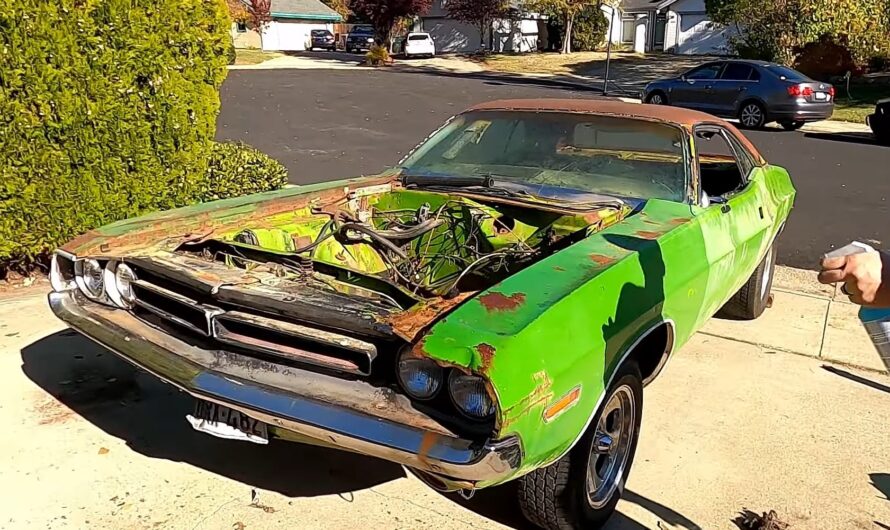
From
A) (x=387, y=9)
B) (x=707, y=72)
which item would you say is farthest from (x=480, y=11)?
(x=707, y=72)

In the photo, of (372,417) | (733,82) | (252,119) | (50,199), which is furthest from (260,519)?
(733,82)

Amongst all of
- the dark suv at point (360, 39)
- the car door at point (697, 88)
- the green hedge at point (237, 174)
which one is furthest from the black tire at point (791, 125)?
the dark suv at point (360, 39)

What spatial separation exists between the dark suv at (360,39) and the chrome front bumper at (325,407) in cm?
4496

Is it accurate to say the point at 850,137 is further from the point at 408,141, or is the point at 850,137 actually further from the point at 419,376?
the point at 419,376

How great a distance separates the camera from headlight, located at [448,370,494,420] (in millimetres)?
2490

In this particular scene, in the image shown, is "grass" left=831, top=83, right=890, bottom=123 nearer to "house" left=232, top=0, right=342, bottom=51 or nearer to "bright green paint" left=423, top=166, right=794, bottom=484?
"bright green paint" left=423, top=166, right=794, bottom=484

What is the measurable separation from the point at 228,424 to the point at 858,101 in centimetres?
2243

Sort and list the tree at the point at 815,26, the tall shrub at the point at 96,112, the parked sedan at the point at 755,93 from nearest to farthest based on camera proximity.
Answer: the tall shrub at the point at 96,112 < the parked sedan at the point at 755,93 < the tree at the point at 815,26

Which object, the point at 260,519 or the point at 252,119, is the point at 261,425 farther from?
the point at 252,119

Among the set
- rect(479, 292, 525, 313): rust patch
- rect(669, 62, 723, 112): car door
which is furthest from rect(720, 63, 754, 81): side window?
rect(479, 292, 525, 313): rust patch

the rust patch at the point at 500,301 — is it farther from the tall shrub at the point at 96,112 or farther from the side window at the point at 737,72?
the side window at the point at 737,72

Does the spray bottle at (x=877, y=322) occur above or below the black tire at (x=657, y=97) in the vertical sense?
above

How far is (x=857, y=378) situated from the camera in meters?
4.62

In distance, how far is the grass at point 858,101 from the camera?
62.6 feet
